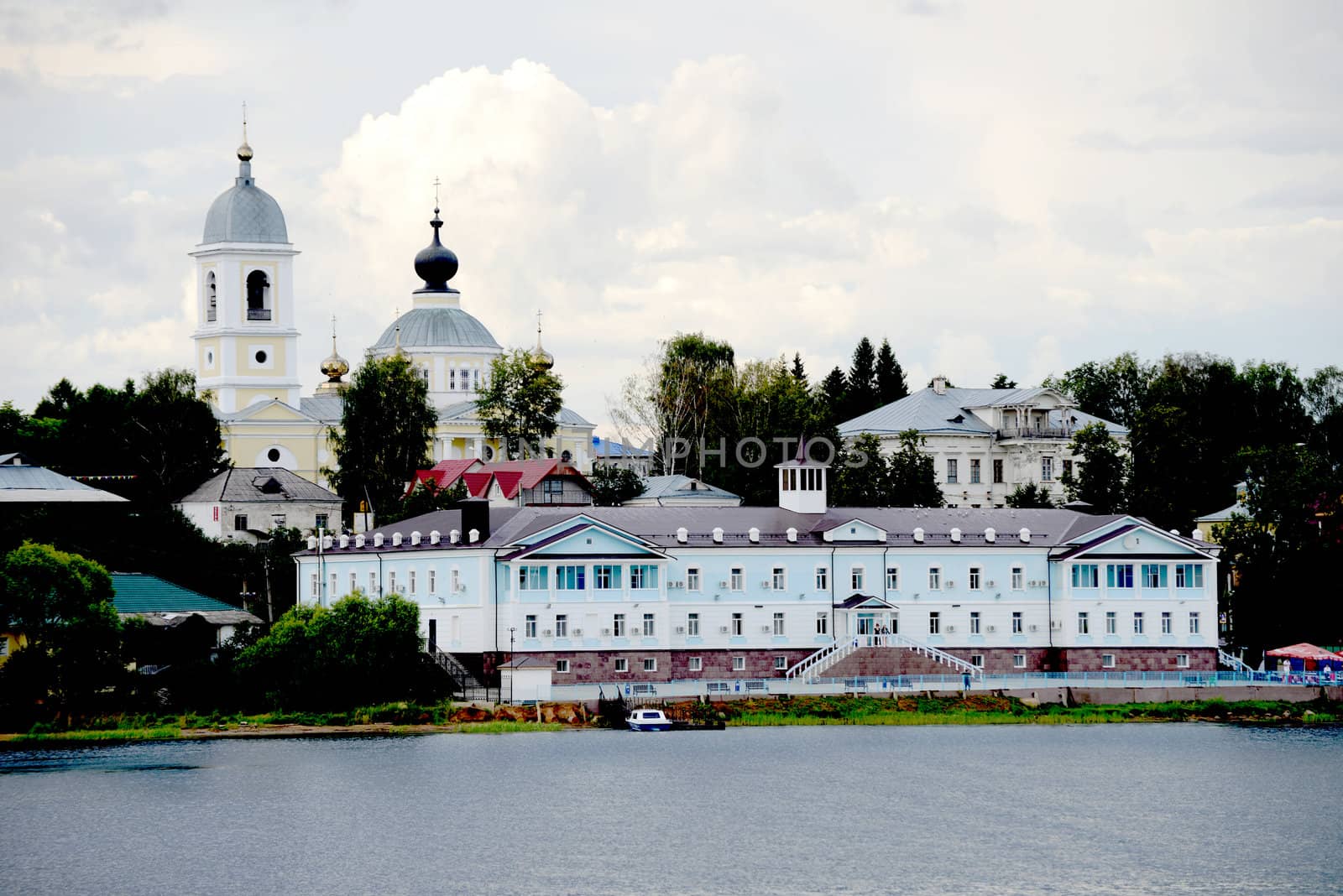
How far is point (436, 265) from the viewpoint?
5965 inches

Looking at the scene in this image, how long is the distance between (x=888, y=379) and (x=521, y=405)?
1372 inches

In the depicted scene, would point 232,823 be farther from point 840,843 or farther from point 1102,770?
point 1102,770

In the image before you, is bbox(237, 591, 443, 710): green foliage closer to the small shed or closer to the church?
the small shed

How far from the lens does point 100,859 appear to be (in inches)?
2446

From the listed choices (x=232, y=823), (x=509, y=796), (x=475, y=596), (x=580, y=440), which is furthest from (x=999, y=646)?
(x=580, y=440)

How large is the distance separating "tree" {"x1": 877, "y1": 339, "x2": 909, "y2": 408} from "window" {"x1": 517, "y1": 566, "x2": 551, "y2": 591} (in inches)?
2774

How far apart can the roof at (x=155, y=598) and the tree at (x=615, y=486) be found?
2898 centimetres

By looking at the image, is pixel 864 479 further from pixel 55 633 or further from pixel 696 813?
pixel 696 813

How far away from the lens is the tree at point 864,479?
116m

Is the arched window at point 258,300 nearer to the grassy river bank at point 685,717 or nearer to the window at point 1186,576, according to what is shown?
the grassy river bank at point 685,717

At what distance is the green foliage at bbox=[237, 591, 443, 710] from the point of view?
83.3 m

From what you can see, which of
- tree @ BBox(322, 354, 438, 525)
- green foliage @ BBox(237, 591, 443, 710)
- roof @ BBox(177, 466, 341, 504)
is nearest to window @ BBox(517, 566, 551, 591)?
green foliage @ BBox(237, 591, 443, 710)

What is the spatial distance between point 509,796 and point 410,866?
970cm

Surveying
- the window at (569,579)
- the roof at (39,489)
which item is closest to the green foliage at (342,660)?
the window at (569,579)
